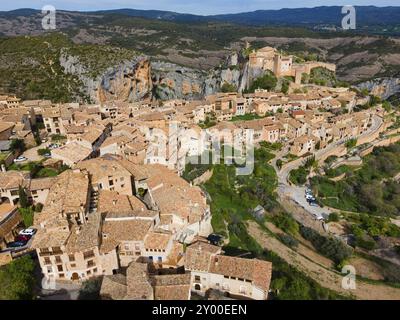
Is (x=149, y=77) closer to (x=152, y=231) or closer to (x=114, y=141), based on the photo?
(x=114, y=141)

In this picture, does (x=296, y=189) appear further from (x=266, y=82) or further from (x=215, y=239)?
(x=266, y=82)

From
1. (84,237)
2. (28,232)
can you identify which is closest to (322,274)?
(84,237)

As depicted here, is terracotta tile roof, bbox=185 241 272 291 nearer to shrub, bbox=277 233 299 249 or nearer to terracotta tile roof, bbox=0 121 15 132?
shrub, bbox=277 233 299 249

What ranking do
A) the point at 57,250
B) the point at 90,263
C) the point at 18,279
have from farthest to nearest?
the point at 90,263, the point at 57,250, the point at 18,279

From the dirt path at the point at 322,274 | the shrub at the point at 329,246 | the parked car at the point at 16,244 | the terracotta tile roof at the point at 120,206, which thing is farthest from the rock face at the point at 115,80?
the shrub at the point at 329,246

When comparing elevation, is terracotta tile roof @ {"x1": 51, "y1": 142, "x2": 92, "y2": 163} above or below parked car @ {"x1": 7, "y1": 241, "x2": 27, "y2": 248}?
above

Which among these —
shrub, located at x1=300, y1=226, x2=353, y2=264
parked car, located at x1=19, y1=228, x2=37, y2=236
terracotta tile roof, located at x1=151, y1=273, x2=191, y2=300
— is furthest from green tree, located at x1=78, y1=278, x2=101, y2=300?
shrub, located at x1=300, y1=226, x2=353, y2=264

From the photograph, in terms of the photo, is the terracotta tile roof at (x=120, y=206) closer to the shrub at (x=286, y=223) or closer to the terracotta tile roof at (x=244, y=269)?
the terracotta tile roof at (x=244, y=269)
